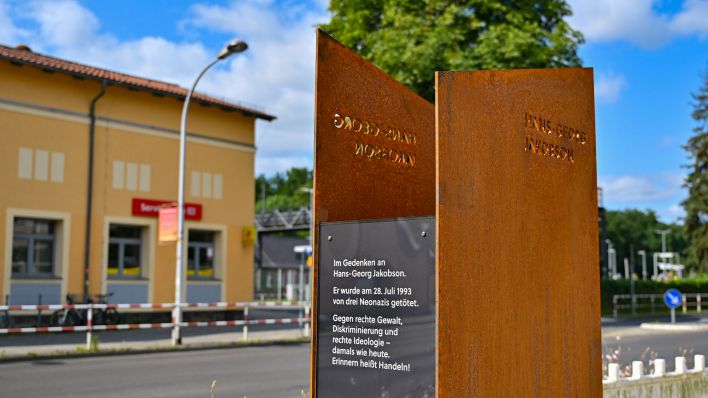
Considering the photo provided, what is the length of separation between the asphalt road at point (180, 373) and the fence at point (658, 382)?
1.97 meters

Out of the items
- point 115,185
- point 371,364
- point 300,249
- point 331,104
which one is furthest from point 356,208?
point 300,249

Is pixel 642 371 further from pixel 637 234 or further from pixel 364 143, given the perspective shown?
pixel 637 234

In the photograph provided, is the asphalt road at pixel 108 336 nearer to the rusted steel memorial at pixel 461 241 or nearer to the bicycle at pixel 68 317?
the bicycle at pixel 68 317

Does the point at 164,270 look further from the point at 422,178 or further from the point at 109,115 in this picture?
the point at 422,178

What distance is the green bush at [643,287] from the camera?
3772 centimetres

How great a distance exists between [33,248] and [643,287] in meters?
29.6

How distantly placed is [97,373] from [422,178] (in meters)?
9.86

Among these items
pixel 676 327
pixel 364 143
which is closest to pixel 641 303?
pixel 676 327

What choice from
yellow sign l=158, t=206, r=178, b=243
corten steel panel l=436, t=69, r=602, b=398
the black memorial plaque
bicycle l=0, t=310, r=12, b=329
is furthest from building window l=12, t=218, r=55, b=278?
corten steel panel l=436, t=69, r=602, b=398

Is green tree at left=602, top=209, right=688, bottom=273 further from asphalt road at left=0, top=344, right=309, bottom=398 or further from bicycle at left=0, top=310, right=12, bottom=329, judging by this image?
asphalt road at left=0, top=344, right=309, bottom=398

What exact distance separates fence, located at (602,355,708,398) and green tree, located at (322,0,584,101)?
16.5m

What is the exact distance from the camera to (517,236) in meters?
4.04

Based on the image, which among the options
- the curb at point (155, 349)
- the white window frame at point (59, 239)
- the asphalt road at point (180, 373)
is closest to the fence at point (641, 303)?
the asphalt road at point (180, 373)

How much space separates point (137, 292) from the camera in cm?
2517
